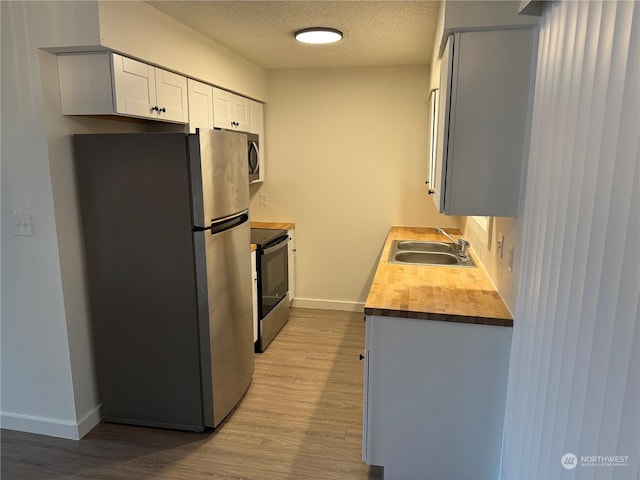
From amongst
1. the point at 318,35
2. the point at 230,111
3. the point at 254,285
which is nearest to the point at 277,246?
the point at 254,285

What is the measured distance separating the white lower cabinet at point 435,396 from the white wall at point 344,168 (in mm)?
2392

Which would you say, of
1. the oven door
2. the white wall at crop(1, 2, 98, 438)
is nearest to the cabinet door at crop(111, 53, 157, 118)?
the white wall at crop(1, 2, 98, 438)

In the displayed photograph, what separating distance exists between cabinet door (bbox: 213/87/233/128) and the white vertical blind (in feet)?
7.67

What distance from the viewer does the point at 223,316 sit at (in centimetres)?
255

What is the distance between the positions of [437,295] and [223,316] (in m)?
1.23

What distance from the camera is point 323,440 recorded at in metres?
2.45

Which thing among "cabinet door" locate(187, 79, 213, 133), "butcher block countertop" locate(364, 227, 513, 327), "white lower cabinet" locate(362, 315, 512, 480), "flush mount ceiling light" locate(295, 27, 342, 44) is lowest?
"white lower cabinet" locate(362, 315, 512, 480)

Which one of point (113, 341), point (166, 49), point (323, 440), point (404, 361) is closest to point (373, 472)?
point (323, 440)

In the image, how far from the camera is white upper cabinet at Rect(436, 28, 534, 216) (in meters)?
1.76

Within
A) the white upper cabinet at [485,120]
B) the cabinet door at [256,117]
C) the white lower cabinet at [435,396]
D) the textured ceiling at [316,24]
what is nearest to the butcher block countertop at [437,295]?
the white lower cabinet at [435,396]

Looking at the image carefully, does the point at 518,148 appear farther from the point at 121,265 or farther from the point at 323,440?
the point at 121,265

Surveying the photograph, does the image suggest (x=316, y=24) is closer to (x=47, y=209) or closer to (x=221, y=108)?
(x=221, y=108)

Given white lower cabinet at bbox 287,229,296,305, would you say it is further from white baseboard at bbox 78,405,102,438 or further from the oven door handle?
white baseboard at bbox 78,405,102,438

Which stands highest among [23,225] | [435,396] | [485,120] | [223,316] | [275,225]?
[485,120]
